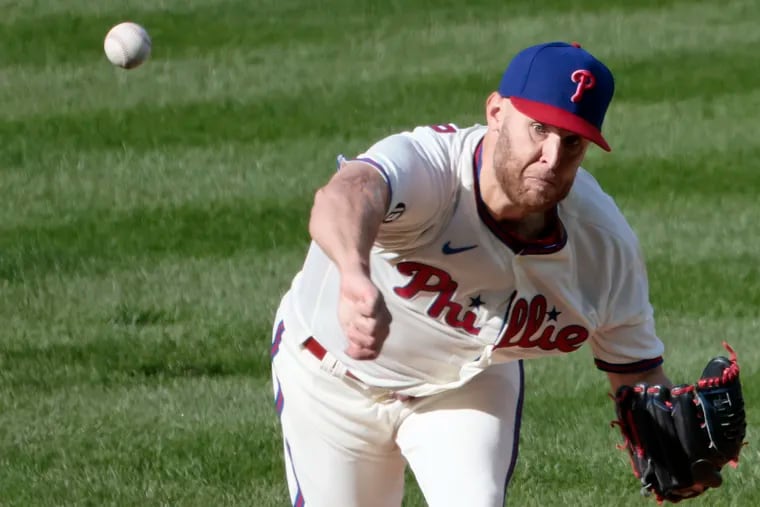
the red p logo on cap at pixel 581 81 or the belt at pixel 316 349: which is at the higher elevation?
the red p logo on cap at pixel 581 81

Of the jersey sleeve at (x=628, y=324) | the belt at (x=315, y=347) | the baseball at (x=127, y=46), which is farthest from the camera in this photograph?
the baseball at (x=127, y=46)

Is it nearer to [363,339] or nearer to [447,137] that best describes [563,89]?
[447,137]

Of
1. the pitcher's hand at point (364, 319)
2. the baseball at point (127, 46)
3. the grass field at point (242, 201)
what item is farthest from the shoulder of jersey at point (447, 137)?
the baseball at point (127, 46)

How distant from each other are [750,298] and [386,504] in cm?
394

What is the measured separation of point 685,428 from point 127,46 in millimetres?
6345

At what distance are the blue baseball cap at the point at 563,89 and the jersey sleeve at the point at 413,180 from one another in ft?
0.87

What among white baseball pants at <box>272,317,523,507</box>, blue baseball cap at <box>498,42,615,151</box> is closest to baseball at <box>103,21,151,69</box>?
white baseball pants at <box>272,317,523,507</box>

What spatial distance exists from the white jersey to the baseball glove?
5.6 inches

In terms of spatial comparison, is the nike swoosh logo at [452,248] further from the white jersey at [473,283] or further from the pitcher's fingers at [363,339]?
the pitcher's fingers at [363,339]

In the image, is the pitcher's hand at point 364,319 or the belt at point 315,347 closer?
the pitcher's hand at point 364,319

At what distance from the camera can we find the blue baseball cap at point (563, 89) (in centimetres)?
396

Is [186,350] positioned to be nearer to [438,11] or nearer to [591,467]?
[591,467]

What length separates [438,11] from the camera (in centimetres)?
1206

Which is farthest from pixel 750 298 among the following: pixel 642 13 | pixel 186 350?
pixel 642 13
